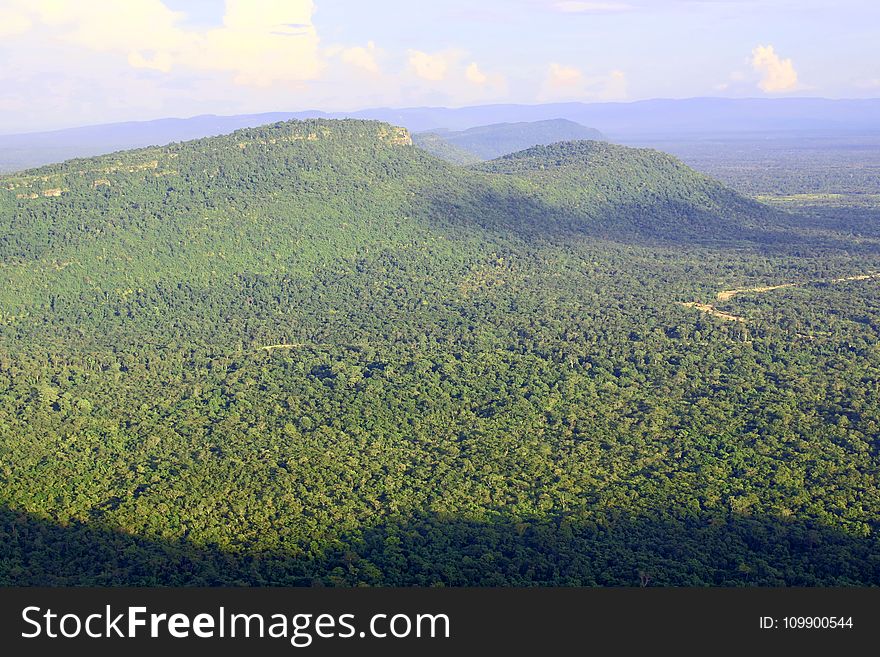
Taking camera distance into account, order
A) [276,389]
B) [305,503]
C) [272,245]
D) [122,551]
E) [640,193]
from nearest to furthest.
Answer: [122,551] → [305,503] → [276,389] → [272,245] → [640,193]

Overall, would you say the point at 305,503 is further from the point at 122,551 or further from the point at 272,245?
the point at 272,245

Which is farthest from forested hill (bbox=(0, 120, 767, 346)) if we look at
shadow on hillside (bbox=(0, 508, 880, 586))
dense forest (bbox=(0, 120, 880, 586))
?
shadow on hillside (bbox=(0, 508, 880, 586))

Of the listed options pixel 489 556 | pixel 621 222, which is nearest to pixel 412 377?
pixel 489 556

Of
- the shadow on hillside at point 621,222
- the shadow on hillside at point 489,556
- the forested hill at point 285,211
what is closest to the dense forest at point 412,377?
the shadow on hillside at point 489,556

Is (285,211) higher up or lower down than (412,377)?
higher up

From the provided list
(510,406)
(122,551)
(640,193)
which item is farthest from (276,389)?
(640,193)

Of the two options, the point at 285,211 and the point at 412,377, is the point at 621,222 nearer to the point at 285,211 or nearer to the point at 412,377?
the point at 285,211

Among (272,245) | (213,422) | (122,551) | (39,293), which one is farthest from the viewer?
(272,245)
